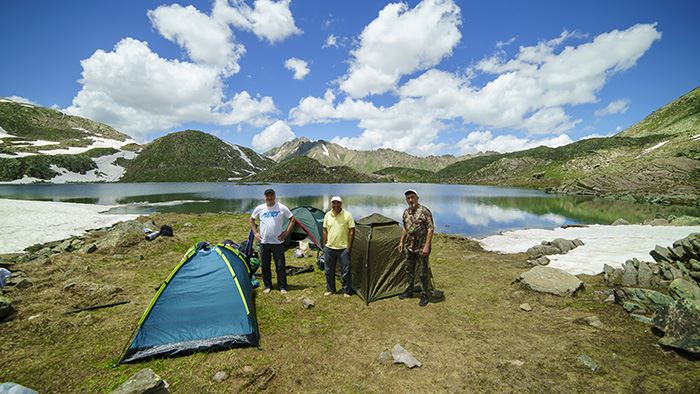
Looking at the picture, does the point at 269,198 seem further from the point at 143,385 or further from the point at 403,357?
the point at 403,357

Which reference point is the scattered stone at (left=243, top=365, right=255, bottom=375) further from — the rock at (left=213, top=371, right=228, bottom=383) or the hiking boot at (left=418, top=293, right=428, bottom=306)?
the hiking boot at (left=418, top=293, right=428, bottom=306)

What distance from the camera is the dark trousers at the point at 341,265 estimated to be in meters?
9.96

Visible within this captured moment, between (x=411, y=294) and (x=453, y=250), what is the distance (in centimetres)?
908

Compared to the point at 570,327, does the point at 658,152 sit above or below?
above

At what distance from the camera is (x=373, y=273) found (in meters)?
10.3

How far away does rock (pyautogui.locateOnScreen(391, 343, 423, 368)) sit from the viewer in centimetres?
650

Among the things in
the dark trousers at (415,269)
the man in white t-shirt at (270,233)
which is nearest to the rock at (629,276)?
the dark trousers at (415,269)

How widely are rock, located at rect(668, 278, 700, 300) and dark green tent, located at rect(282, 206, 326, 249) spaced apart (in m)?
13.3

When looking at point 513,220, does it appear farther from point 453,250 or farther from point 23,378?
point 23,378

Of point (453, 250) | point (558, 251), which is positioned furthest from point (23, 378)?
point (558, 251)

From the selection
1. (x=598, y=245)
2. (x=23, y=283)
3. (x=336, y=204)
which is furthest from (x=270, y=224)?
(x=598, y=245)

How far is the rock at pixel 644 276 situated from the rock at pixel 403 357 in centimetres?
937

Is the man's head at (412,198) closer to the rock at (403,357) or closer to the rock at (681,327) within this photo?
the rock at (403,357)

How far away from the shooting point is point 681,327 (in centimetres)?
653
